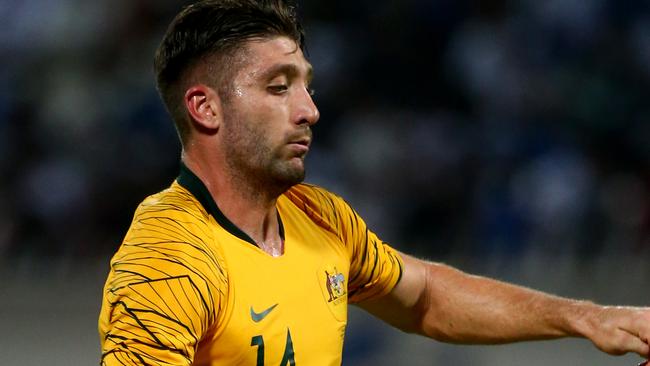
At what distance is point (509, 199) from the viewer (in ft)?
21.8

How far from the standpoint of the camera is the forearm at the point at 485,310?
10.9 ft

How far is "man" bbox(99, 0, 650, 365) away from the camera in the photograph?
8.40 feet

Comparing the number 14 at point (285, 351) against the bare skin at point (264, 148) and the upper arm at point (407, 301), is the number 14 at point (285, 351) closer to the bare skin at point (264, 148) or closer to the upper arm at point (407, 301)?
the bare skin at point (264, 148)

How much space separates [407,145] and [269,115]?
4.09m

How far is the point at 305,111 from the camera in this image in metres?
2.88

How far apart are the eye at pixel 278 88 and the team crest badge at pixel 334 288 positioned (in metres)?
0.51

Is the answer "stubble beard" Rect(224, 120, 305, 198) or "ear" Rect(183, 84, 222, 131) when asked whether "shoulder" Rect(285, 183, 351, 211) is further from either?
"ear" Rect(183, 84, 222, 131)

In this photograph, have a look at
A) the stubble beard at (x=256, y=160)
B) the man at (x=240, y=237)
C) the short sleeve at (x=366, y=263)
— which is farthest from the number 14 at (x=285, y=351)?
the short sleeve at (x=366, y=263)

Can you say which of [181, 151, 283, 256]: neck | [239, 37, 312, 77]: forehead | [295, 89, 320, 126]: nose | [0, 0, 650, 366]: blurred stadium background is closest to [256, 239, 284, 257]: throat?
[181, 151, 283, 256]: neck

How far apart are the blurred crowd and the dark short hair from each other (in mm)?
3627

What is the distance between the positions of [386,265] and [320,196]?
0.30 metres

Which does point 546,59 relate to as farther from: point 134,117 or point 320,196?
point 320,196

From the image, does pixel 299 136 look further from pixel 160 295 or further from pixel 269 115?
pixel 160 295

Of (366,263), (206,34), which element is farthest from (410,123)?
(206,34)
